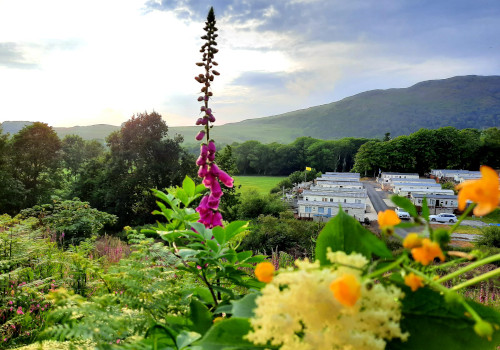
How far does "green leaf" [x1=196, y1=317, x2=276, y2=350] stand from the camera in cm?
42

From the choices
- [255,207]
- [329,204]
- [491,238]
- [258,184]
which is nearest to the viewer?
[491,238]

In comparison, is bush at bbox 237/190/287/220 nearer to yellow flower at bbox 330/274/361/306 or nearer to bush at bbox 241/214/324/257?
A: bush at bbox 241/214/324/257

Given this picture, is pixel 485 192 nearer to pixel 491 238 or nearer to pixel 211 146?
pixel 211 146

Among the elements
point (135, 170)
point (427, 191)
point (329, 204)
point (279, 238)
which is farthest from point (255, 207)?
point (427, 191)

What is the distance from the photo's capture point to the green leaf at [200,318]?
669 millimetres

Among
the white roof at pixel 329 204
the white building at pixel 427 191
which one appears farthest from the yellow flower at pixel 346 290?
the white building at pixel 427 191

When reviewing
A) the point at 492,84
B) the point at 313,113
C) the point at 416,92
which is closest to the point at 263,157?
the point at 313,113

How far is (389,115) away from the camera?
142500 mm

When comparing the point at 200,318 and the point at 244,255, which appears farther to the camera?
the point at 244,255

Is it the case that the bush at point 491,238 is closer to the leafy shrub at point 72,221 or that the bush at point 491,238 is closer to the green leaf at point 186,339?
the leafy shrub at point 72,221

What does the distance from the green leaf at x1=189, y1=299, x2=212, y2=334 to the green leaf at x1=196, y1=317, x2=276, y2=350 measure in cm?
27

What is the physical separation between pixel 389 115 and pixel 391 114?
4.16 feet

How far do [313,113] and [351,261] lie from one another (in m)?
162

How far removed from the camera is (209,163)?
4.91ft
